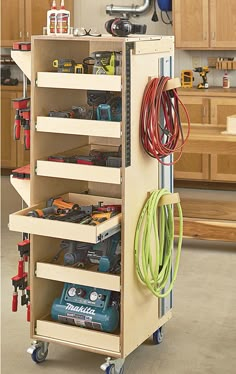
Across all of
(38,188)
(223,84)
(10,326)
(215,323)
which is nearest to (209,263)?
(215,323)

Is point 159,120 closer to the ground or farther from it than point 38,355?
farther from it

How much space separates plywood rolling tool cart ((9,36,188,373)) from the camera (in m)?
3.47

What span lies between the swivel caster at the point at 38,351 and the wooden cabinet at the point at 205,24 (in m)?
4.43

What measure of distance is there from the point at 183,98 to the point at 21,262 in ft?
13.4

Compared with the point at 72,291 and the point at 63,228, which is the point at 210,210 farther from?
the point at 63,228

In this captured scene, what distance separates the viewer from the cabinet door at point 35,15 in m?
8.13

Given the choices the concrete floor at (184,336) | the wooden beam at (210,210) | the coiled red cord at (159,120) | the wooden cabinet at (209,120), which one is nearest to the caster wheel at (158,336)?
the concrete floor at (184,336)

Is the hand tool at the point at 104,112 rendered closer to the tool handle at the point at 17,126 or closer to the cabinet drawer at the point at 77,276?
the tool handle at the point at 17,126

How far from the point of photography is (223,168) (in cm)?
745

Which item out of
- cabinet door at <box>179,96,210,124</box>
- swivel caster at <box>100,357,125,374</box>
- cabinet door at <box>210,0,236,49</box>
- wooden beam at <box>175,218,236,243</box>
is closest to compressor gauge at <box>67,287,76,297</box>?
swivel caster at <box>100,357,125,374</box>

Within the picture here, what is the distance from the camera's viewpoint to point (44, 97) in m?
3.69

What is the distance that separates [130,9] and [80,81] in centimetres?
482

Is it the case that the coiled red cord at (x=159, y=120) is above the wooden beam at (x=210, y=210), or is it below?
above

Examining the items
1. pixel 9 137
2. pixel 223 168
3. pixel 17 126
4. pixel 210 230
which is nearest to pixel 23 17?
pixel 9 137
